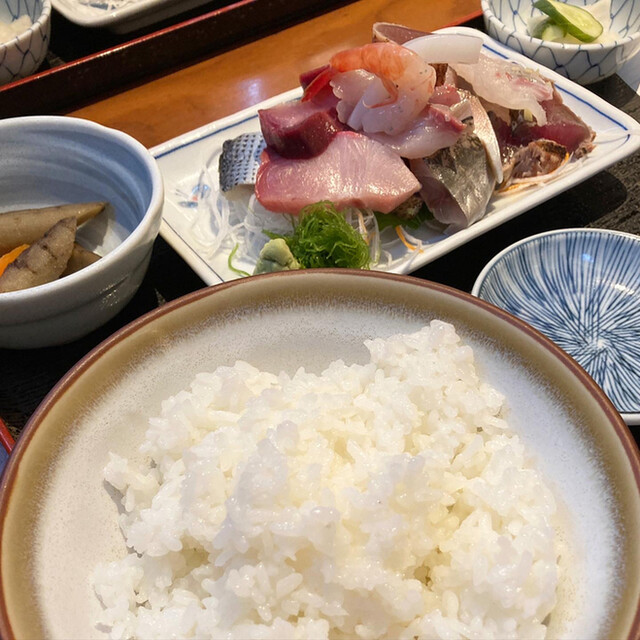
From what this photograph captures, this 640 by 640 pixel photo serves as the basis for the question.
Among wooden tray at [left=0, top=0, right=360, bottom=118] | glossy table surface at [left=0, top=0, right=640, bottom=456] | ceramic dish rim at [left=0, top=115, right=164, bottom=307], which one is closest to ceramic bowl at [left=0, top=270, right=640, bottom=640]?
ceramic dish rim at [left=0, top=115, right=164, bottom=307]

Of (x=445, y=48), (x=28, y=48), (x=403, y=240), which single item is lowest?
(x=403, y=240)

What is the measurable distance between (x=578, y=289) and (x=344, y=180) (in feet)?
3.05

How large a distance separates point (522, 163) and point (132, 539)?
2.14m

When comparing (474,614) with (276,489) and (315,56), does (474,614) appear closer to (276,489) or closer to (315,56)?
(276,489)

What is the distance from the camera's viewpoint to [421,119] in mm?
2521

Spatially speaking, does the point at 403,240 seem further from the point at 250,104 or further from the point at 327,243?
the point at 250,104

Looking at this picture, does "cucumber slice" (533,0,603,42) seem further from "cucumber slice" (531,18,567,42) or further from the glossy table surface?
the glossy table surface

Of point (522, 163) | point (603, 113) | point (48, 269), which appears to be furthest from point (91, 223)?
point (603, 113)

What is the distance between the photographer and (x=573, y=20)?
335cm

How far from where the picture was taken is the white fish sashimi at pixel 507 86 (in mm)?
2717

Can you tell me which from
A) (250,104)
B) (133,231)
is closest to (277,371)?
(133,231)

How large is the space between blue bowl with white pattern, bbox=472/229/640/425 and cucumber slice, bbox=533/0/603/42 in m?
1.49

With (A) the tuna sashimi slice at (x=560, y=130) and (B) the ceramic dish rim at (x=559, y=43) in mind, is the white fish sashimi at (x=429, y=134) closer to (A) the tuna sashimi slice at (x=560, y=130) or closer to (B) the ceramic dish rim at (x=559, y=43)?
(A) the tuna sashimi slice at (x=560, y=130)

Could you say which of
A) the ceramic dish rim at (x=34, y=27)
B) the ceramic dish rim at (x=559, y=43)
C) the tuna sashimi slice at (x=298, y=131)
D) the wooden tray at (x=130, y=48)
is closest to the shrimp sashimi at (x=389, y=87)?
the tuna sashimi slice at (x=298, y=131)
